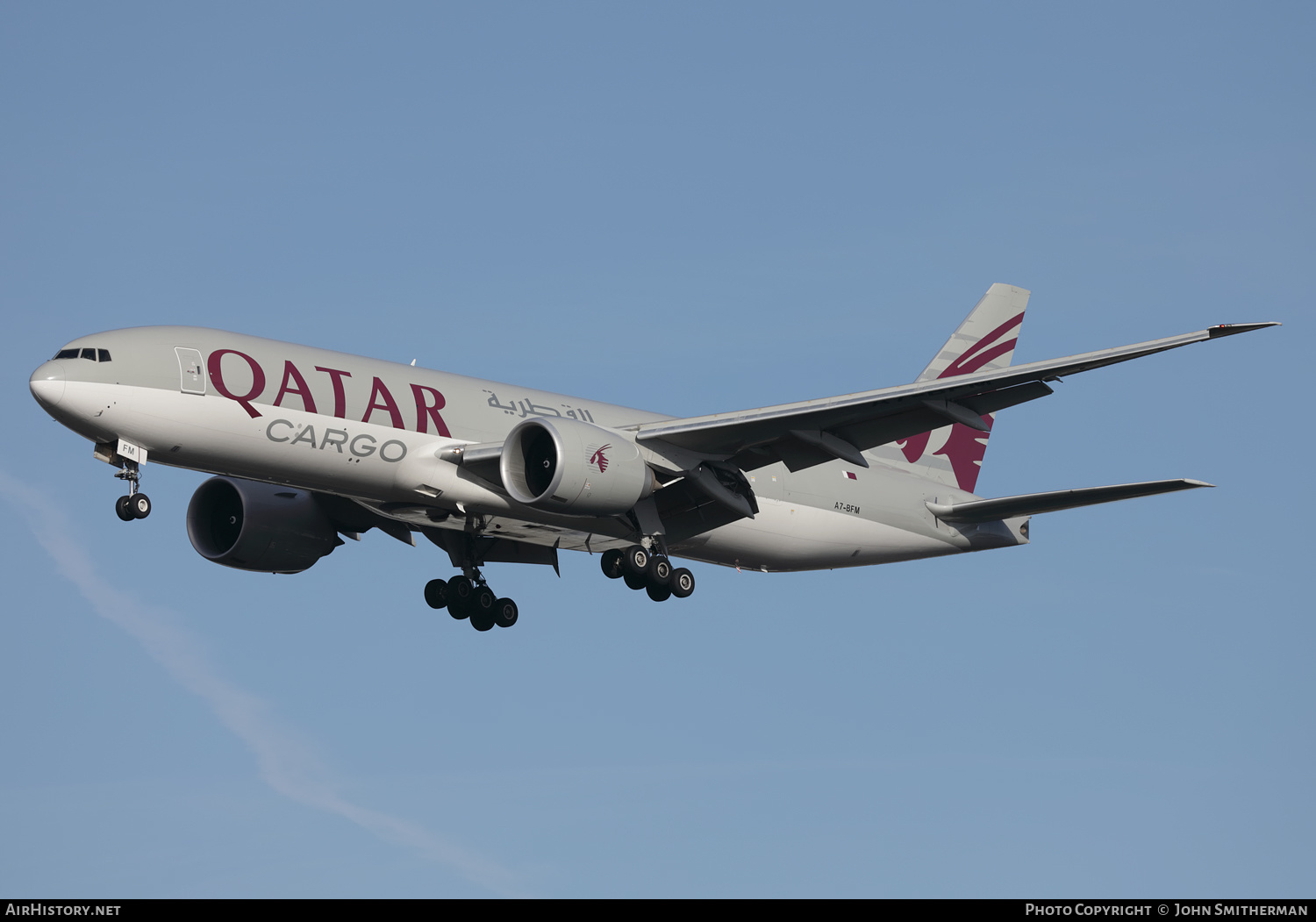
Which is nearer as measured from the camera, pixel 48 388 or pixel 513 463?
pixel 48 388

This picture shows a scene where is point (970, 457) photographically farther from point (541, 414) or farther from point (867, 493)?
point (541, 414)

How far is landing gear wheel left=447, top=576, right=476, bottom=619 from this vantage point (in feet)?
126

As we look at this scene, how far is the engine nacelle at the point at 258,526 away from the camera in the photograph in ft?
122

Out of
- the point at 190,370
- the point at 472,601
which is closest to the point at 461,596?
the point at 472,601

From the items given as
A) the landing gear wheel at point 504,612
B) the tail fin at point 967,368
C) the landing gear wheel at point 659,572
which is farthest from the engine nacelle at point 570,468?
the tail fin at point 967,368

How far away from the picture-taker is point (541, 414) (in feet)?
112

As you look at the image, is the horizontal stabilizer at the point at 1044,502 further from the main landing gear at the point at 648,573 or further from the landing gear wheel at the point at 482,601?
the landing gear wheel at the point at 482,601

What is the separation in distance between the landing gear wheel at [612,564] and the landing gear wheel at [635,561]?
17 cm

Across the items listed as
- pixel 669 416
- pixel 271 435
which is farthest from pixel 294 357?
pixel 669 416

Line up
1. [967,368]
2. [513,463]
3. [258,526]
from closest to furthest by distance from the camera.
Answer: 1. [513,463]
2. [258,526]
3. [967,368]

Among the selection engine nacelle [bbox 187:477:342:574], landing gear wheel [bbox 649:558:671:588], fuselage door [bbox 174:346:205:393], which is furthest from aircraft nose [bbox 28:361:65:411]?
landing gear wheel [bbox 649:558:671:588]

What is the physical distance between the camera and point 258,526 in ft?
122

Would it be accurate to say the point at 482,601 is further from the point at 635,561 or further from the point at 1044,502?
the point at 1044,502

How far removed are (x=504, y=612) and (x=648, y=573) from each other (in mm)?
5488
